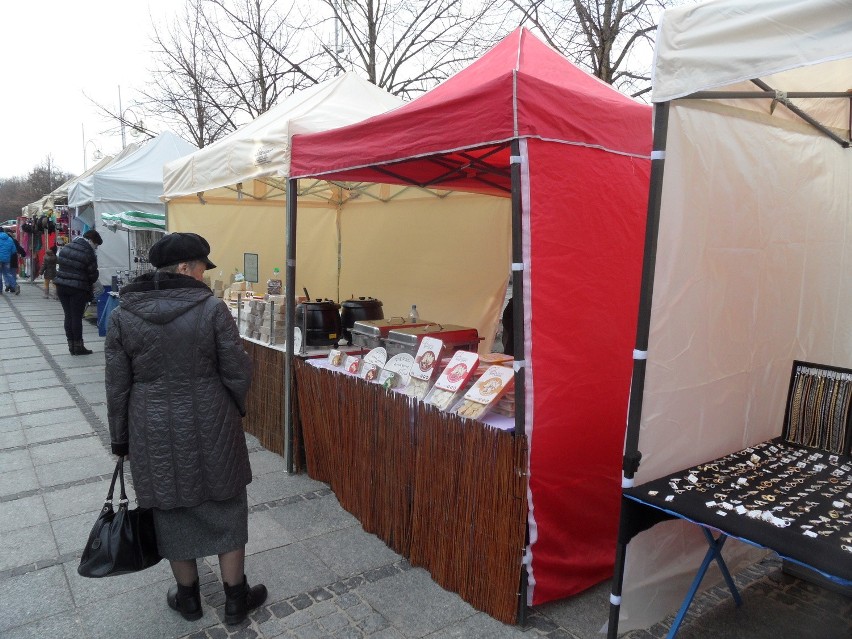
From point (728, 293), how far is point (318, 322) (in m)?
2.74

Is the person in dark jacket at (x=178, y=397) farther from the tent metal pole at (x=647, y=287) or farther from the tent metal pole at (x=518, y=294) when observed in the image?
the tent metal pole at (x=647, y=287)

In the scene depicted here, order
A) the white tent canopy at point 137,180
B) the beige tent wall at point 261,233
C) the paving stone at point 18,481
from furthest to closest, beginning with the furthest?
1. the white tent canopy at point 137,180
2. the beige tent wall at point 261,233
3. the paving stone at point 18,481

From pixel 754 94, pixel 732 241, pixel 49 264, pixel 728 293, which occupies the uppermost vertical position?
pixel 754 94

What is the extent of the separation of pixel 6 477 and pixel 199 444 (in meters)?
2.73

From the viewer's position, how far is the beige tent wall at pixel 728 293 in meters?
2.23

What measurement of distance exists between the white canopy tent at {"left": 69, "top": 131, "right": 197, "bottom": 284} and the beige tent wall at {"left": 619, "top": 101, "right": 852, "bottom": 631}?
35.0 ft

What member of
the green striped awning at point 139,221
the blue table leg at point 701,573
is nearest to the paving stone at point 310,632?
A: the blue table leg at point 701,573

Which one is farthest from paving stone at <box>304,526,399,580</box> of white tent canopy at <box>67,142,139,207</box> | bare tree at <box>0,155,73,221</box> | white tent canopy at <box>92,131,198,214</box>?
bare tree at <box>0,155,73,221</box>

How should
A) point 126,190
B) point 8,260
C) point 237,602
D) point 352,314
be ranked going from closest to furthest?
point 237,602 → point 352,314 → point 126,190 → point 8,260

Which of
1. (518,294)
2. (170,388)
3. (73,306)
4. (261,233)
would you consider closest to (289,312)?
(170,388)

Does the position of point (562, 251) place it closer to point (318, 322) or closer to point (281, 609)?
point (281, 609)

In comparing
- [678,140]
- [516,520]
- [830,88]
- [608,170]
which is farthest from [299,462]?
[830,88]

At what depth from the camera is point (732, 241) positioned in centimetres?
248

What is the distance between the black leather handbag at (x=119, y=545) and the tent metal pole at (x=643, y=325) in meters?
1.86
